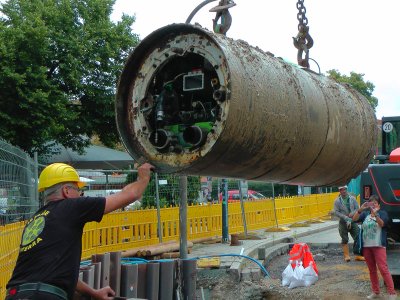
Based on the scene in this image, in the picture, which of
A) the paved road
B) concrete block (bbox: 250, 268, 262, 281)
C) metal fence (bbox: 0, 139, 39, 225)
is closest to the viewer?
metal fence (bbox: 0, 139, 39, 225)

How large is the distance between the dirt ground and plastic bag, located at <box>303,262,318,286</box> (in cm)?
8

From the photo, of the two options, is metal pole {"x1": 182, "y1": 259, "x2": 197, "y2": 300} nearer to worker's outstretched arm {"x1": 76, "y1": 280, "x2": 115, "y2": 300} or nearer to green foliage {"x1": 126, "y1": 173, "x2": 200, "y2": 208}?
worker's outstretched arm {"x1": 76, "y1": 280, "x2": 115, "y2": 300}

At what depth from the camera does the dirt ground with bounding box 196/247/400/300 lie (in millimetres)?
9117

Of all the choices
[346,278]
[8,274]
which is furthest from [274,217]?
[8,274]

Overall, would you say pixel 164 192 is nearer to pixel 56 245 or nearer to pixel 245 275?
pixel 245 275

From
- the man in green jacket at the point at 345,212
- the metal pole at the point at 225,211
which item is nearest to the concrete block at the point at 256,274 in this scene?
the man in green jacket at the point at 345,212

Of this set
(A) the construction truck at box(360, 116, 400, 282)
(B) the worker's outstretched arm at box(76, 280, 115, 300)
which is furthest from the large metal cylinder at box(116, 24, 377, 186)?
(A) the construction truck at box(360, 116, 400, 282)

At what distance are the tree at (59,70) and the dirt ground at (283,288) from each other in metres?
9.97

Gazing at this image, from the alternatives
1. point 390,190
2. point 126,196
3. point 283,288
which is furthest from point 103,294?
point 390,190

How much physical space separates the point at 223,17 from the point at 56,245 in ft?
5.95

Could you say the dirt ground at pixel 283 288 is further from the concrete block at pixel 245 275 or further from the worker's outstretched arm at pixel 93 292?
the worker's outstretched arm at pixel 93 292

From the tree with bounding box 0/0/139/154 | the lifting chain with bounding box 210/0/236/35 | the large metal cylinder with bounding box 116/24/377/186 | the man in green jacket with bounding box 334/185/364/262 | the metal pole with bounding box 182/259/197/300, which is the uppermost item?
the tree with bounding box 0/0/139/154

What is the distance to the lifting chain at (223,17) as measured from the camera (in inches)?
155

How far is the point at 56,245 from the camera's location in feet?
11.7
